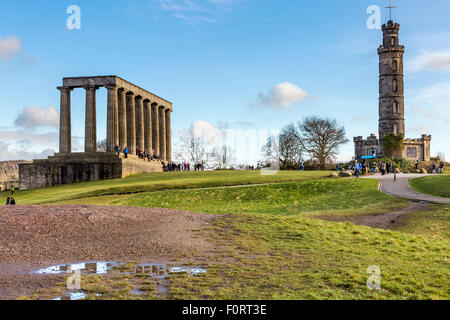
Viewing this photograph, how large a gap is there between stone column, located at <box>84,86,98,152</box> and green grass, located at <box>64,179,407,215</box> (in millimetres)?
28122

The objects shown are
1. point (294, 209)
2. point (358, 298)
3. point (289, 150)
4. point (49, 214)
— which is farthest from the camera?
point (289, 150)

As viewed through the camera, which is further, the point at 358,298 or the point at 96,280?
the point at 96,280

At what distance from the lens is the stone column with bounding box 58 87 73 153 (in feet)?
222

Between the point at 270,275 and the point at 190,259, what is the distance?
3.16 metres

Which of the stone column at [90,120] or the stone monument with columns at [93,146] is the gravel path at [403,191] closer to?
the stone monument with columns at [93,146]

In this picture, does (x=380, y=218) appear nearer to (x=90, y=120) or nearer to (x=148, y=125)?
(x=90, y=120)

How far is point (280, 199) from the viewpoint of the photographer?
123 ft

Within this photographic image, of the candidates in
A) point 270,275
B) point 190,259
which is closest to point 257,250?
point 190,259

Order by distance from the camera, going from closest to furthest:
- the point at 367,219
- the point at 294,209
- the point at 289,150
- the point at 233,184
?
the point at 367,219 → the point at 294,209 → the point at 233,184 → the point at 289,150

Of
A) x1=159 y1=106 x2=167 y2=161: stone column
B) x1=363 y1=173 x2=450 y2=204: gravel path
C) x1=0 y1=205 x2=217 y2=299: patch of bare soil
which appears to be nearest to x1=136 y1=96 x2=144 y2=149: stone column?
x1=159 y1=106 x2=167 y2=161: stone column

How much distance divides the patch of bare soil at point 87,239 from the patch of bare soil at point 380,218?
363 inches

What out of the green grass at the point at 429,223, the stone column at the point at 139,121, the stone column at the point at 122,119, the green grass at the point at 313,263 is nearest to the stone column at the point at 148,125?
the stone column at the point at 139,121

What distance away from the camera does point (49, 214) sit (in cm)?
1919

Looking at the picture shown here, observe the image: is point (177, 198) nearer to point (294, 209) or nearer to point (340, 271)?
point (294, 209)
